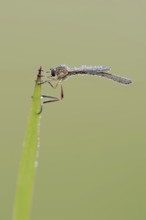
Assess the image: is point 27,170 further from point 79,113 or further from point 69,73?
point 79,113

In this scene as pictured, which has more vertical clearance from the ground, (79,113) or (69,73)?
(79,113)

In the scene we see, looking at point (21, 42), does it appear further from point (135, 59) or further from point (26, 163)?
point (26, 163)

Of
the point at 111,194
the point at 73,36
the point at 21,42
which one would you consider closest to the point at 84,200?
the point at 111,194

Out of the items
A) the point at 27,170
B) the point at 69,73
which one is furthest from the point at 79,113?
the point at 27,170

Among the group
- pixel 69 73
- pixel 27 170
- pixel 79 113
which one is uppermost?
pixel 79 113

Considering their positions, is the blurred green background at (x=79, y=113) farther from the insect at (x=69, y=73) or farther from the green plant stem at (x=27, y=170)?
the green plant stem at (x=27, y=170)

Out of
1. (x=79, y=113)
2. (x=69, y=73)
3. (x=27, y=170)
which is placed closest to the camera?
(x=27, y=170)
